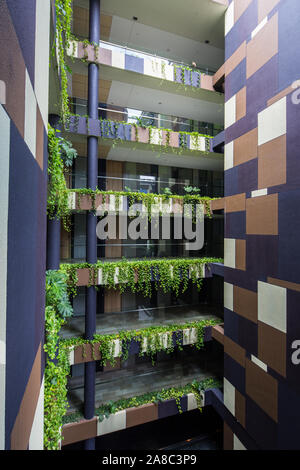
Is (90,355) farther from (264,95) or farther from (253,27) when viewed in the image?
(253,27)

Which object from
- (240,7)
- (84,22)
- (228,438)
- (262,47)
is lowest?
(228,438)

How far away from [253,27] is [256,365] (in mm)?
9243

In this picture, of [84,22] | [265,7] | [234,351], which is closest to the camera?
[265,7]

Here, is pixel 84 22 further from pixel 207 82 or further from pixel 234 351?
pixel 234 351

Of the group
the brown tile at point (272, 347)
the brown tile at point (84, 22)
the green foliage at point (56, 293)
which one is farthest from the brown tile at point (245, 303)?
the brown tile at point (84, 22)

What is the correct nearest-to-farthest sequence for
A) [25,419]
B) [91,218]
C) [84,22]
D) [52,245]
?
[25,419], [52,245], [91,218], [84,22]

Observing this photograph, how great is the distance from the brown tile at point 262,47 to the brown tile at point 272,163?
2206 millimetres

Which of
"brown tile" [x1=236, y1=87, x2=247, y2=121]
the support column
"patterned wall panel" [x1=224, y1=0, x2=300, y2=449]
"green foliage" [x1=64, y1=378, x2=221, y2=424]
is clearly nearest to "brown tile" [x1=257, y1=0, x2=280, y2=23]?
"patterned wall panel" [x1=224, y1=0, x2=300, y2=449]

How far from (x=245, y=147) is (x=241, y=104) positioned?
1345 millimetres

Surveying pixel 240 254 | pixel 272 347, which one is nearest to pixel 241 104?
pixel 240 254

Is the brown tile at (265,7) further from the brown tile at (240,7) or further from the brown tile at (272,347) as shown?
the brown tile at (272,347)

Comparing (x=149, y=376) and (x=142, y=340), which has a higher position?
(x=142, y=340)

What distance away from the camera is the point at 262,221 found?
5.86 m
